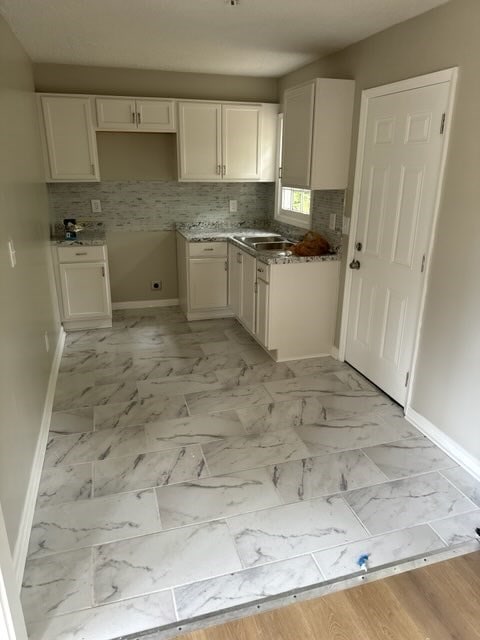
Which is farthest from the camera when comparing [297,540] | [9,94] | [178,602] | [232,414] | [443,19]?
[232,414]

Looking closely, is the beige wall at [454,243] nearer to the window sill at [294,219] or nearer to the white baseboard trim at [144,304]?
the window sill at [294,219]

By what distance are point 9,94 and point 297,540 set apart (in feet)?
9.32

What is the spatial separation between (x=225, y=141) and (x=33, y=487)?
3.51 meters

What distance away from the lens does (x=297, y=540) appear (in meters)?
2.02

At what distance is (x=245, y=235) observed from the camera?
467cm

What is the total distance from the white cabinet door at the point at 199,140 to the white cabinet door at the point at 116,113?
0.44m

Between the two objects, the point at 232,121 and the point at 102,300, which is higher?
the point at 232,121

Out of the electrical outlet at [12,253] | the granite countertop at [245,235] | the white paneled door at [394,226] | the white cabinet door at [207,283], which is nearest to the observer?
the electrical outlet at [12,253]

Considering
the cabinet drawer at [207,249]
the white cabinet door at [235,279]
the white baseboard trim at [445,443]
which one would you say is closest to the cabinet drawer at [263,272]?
the white cabinet door at [235,279]

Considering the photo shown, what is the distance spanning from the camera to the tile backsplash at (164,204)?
4594mm

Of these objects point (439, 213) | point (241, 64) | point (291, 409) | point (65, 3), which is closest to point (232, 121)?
point (241, 64)

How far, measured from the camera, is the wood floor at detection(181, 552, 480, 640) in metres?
1.64

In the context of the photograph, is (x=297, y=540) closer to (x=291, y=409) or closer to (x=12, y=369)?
(x=291, y=409)

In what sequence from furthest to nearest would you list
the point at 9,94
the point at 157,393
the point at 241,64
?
the point at 241,64 → the point at 157,393 → the point at 9,94
